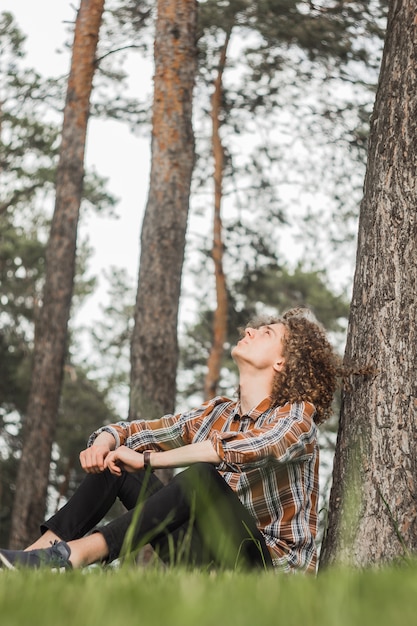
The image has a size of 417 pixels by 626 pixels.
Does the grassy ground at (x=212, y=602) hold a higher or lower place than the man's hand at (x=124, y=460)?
lower

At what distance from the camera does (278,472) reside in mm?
3844

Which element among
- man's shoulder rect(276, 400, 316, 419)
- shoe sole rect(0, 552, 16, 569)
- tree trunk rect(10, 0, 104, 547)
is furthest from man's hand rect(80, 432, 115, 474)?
tree trunk rect(10, 0, 104, 547)

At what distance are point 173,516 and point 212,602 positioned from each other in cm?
202

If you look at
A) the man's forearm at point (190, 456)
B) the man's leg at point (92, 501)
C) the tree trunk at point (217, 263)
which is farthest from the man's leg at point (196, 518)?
the tree trunk at point (217, 263)

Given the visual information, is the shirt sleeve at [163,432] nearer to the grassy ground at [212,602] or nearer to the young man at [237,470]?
the young man at [237,470]

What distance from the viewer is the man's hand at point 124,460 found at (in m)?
3.82

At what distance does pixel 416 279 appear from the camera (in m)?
3.85

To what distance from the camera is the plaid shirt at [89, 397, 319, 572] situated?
3.61 m

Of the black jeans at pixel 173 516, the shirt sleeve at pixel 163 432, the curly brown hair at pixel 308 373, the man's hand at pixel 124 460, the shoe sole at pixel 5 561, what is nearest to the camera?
the shoe sole at pixel 5 561

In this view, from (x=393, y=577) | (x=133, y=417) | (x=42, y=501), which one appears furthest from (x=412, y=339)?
(x=42, y=501)

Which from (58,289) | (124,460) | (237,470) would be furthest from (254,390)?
(58,289)

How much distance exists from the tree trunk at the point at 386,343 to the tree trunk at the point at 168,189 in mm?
3640

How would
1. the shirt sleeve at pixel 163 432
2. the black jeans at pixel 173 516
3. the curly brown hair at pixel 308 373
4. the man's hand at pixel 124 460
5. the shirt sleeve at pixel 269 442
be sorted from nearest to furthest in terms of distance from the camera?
the black jeans at pixel 173 516
the shirt sleeve at pixel 269 442
the man's hand at pixel 124 460
the curly brown hair at pixel 308 373
the shirt sleeve at pixel 163 432

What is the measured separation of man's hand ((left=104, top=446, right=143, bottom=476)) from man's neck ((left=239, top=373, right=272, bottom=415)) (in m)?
0.58
